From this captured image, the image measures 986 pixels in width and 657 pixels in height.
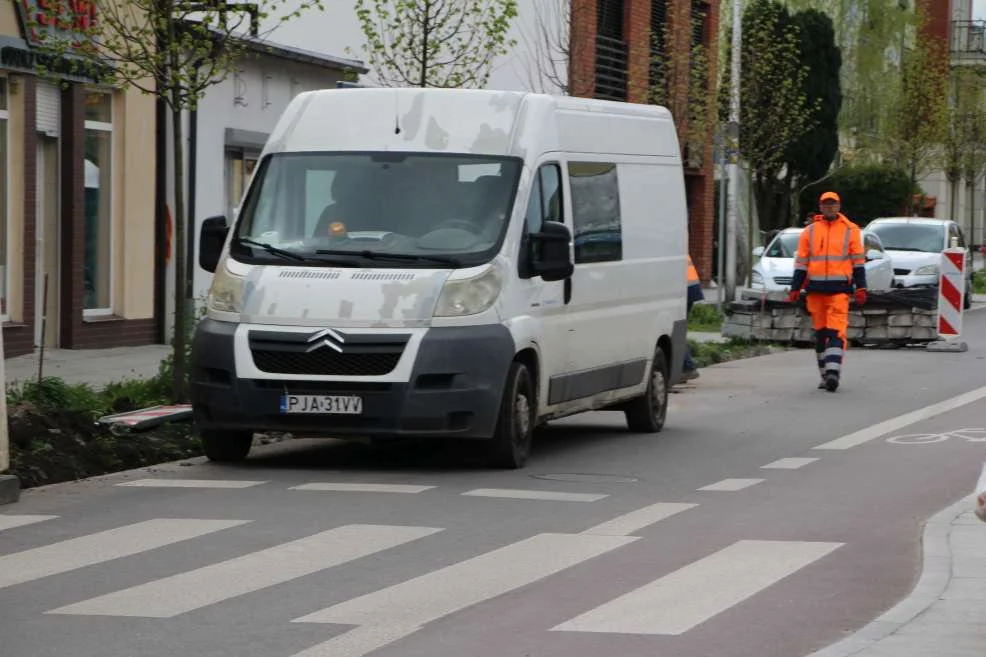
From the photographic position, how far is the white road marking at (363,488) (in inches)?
476

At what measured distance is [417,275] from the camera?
12828 mm

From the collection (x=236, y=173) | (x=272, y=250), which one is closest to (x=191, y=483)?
(x=272, y=250)

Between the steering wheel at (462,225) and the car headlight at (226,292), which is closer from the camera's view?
the car headlight at (226,292)

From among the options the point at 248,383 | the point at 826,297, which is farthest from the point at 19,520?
the point at 826,297

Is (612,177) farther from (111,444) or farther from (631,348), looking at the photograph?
(111,444)

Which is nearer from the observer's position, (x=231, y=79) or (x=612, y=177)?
(x=612, y=177)

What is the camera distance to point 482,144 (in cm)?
1357

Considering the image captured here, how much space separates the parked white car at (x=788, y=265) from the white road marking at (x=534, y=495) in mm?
20682

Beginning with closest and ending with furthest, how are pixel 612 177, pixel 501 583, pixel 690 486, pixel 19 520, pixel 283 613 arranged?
pixel 283 613
pixel 501 583
pixel 19 520
pixel 690 486
pixel 612 177

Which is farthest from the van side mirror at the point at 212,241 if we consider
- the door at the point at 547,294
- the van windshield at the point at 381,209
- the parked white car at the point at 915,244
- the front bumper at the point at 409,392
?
the parked white car at the point at 915,244

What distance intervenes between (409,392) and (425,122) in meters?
2.01

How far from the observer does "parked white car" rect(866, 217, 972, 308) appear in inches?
1454

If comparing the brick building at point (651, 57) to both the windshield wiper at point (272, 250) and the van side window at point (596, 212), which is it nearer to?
the van side window at point (596, 212)

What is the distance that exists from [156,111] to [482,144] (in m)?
12.5
